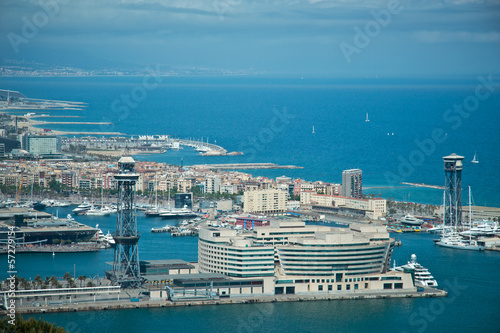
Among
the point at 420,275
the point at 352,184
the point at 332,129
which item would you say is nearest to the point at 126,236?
the point at 420,275

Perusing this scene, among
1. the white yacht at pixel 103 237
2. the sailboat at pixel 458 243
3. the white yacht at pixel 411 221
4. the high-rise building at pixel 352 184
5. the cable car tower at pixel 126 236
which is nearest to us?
the cable car tower at pixel 126 236

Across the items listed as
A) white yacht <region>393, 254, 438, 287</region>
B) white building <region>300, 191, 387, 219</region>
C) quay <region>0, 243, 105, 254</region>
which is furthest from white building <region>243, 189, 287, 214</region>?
white yacht <region>393, 254, 438, 287</region>

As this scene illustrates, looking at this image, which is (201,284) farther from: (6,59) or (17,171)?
(6,59)

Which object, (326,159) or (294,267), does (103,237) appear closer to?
(294,267)

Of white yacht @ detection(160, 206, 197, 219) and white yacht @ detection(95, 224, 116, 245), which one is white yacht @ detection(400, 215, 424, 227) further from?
white yacht @ detection(95, 224, 116, 245)

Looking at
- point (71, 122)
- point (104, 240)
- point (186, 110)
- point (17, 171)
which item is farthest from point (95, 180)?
point (186, 110)

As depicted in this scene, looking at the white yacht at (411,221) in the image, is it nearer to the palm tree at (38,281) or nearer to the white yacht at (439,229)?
the white yacht at (439,229)

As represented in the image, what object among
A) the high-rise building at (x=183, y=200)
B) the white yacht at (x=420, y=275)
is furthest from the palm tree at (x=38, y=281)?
the high-rise building at (x=183, y=200)
